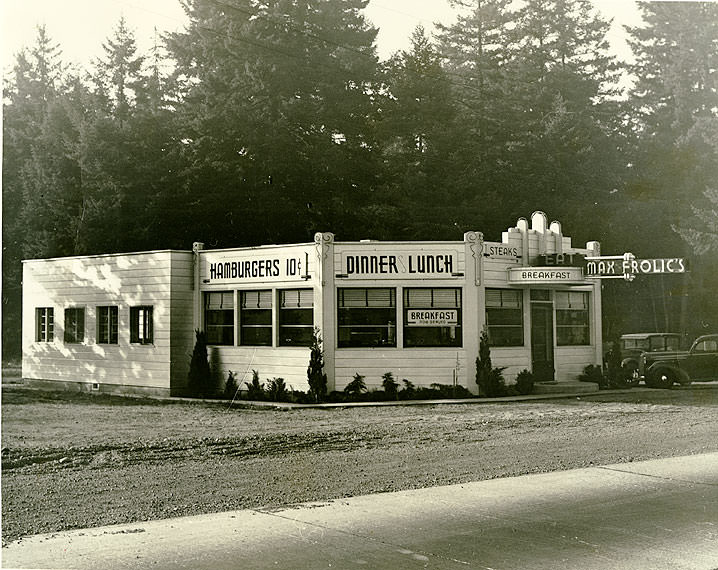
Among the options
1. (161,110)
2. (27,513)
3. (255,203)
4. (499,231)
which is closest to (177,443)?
(27,513)

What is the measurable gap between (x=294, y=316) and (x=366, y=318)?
1.90m

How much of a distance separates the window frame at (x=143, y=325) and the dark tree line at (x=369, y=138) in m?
3.69

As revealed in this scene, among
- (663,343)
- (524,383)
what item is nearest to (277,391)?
(524,383)

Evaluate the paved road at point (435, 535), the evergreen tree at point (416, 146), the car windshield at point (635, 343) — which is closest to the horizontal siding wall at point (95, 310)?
the evergreen tree at point (416, 146)

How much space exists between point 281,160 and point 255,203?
298cm

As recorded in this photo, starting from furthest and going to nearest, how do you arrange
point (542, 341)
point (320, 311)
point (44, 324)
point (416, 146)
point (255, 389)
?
point (416, 146)
point (44, 324)
point (542, 341)
point (255, 389)
point (320, 311)

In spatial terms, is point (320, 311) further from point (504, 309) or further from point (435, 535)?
point (435, 535)

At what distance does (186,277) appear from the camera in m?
23.6

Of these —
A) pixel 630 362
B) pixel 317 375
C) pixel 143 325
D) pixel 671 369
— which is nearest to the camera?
pixel 317 375

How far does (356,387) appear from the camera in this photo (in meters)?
20.8

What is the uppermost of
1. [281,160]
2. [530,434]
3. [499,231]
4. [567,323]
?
[281,160]

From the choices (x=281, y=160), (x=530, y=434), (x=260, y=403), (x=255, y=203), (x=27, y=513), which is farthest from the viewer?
(x=255, y=203)

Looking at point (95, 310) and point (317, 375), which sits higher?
point (95, 310)

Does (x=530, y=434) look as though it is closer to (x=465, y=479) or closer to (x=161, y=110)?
(x=465, y=479)
